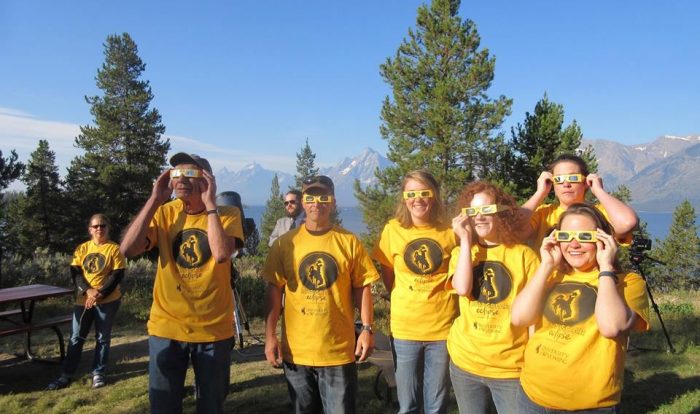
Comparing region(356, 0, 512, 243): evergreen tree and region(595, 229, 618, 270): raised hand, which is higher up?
region(356, 0, 512, 243): evergreen tree

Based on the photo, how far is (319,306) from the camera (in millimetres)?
2875

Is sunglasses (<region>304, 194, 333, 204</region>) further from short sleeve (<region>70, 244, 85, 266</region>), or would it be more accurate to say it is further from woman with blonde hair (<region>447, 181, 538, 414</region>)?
short sleeve (<region>70, 244, 85, 266</region>)

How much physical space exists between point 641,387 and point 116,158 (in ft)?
108

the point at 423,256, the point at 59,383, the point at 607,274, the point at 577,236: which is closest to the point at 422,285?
the point at 423,256

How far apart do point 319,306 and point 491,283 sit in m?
1.09

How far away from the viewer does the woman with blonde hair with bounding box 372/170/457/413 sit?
3.05 metres

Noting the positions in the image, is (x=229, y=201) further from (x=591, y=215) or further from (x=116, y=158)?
(x=116, y=158)

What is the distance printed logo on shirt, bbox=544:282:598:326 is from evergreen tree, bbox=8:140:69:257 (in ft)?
105

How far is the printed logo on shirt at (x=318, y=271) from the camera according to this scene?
290 centimetres

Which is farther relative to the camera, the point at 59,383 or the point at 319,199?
the point at 59,383

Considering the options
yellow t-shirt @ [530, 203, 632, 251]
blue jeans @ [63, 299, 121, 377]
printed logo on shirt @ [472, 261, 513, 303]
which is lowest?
blue jeans @ [63, 299, 121, 377]

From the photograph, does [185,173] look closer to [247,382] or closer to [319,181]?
[319,181]

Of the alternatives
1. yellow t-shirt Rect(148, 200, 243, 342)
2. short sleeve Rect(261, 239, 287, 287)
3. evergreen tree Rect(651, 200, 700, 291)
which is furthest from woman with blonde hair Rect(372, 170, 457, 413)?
evergreen tree Rect(651, 200, 700, 291)

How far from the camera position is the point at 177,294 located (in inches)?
115
